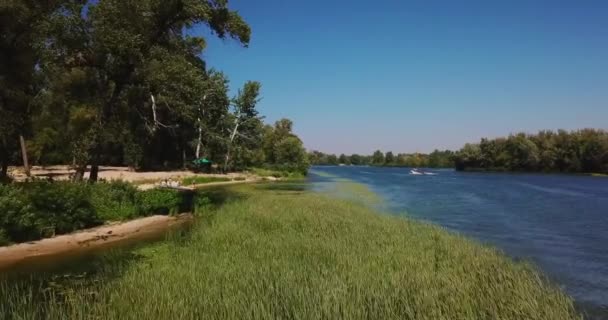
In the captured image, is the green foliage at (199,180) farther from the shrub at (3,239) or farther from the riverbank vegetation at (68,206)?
the shrub at (3,239)

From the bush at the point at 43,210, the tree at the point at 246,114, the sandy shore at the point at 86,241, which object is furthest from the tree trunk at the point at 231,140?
the bush at the point at 43,210

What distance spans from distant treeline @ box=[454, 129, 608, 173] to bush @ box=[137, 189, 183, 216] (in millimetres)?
106542

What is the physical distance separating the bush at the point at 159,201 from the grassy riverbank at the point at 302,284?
8772 millimetres

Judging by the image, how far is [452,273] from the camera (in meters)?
9.55

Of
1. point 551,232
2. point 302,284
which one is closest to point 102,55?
point 302,284

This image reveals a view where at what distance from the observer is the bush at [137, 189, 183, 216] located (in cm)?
2241

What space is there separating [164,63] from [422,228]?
49.4 ft

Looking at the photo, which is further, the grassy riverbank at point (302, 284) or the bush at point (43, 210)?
the bush at point (43, 210)

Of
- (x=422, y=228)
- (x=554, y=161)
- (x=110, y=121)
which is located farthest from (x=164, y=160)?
(x=554, y=161)

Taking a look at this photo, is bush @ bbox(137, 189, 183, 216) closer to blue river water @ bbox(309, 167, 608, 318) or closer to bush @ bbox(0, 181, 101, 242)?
bush @ bbox(0, 181, 101, 242)

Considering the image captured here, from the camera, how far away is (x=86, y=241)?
646 inches

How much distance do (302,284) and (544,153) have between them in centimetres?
11976

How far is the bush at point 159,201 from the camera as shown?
2241 cm

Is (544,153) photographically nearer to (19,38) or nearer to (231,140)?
(231,140)
